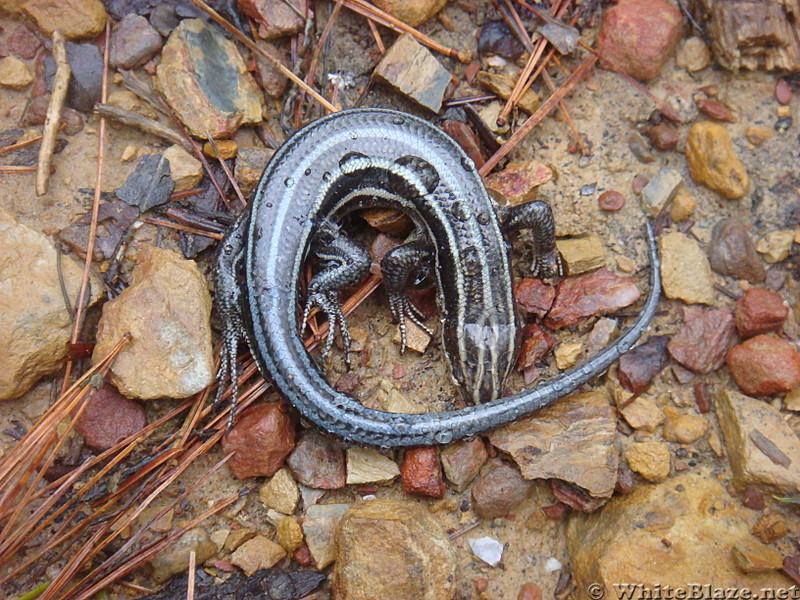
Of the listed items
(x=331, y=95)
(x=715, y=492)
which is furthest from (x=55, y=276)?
(x=715, y=492)

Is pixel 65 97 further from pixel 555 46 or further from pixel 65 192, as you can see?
pixel 555 46

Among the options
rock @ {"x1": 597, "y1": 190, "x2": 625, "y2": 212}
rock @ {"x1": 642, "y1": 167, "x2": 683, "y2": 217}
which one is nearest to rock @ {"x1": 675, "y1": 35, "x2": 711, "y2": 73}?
rock @ {"x1": 642, "y1": 167, "x2": 683, "y2": 217}

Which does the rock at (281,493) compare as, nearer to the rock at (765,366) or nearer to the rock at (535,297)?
the rock at (535,297)

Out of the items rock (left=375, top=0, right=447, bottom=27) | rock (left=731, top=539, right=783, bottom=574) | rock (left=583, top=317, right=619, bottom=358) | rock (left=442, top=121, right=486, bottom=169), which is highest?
rock (left=375, top=0, right=447, bottom=27)

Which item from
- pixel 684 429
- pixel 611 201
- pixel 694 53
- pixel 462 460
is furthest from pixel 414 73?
pixel 684 429

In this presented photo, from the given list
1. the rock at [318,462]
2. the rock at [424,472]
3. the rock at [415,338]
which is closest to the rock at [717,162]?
the rock at [415,338]

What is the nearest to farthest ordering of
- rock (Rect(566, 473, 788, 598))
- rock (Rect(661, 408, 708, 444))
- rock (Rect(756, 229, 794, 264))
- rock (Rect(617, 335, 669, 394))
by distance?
rock (Rect(566, 473, 788, 598))
rock (Rect(661, 408, 708, 444))
rock (Rect(617, 335, 669, 394))
rock (Rect(756, 229, 794, 264))

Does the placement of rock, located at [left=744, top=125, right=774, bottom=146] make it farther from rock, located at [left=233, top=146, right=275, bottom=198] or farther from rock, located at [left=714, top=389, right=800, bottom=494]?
rock, located at [left=233, top=146, right=275, bottom=198]

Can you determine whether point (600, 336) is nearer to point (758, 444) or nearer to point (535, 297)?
point (535, 297)
